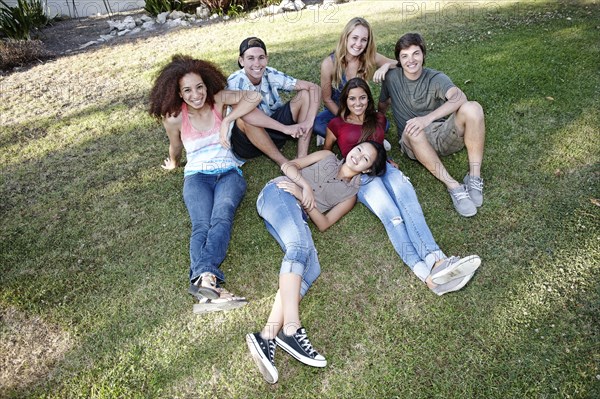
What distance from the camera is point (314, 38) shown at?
6.54 meters

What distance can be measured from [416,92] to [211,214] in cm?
187

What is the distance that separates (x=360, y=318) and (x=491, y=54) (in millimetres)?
4137

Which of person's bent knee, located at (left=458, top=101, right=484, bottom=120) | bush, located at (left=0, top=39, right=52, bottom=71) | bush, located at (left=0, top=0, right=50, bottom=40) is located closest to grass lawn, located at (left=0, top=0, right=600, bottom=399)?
person's bent knee, located at (left=458, top=101, right=484, bottom=120)

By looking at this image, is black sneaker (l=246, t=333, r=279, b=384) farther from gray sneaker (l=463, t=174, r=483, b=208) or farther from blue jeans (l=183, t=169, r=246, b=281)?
gray sneaker (l=463, t=174, r=483, b=208)

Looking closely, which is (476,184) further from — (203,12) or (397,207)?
(203,12)

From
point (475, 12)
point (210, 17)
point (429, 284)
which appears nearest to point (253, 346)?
point (429, 284)

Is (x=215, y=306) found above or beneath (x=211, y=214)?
beneath

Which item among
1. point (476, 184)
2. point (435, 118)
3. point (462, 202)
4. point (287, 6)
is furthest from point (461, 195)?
point (287, 6)

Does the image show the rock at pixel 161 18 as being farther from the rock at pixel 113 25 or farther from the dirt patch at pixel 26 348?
the dirt patch at pixel 26 348

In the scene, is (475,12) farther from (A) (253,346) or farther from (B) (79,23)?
(B) (79,23)

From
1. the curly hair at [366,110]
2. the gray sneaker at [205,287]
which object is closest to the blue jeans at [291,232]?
the gray sneaker at [205,287]

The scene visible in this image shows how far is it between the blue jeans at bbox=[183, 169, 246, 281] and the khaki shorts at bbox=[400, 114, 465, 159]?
1.54m

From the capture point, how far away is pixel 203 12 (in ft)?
27.4

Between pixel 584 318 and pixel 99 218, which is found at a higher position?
pixel 99 218
